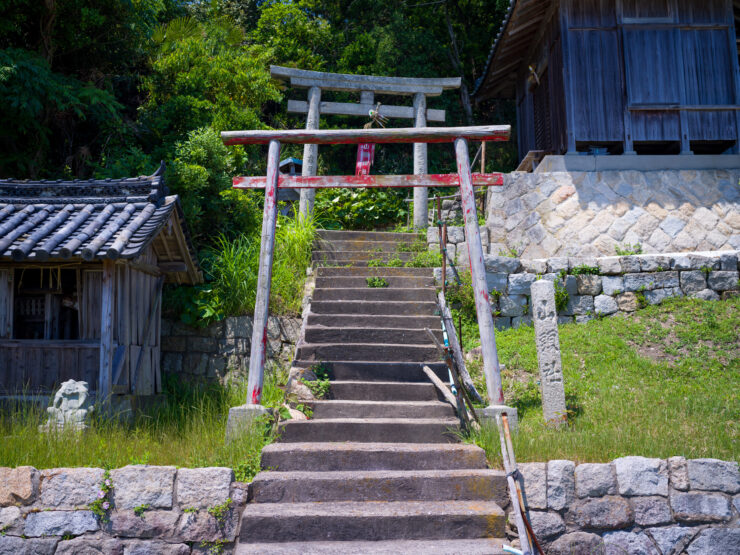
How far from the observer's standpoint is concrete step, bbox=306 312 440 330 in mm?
8398

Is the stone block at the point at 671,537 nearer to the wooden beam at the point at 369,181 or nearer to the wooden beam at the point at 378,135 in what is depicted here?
the wooden beam at the point at 369,181

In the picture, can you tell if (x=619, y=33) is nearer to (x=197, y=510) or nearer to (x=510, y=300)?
(x=510, y=300)

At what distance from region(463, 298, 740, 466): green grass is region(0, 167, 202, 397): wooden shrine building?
16.2 feet

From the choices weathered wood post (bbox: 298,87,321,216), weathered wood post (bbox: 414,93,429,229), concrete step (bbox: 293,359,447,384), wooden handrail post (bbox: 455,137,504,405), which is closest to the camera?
wooden handrail post (bbox: 455,137,504,405)

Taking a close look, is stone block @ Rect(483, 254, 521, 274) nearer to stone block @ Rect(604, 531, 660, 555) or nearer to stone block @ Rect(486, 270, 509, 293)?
stone block @ Rect(486, 270, 509, 293)

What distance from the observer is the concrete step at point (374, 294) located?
9250mm

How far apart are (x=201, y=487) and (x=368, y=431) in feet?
5.86

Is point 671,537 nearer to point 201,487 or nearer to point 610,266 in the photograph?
point 201,487

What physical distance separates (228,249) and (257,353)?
4400mm

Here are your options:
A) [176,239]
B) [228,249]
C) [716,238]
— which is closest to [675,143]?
[716,238]

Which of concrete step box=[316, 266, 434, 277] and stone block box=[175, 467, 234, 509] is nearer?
stone block box=[175, 467, 234, 509]

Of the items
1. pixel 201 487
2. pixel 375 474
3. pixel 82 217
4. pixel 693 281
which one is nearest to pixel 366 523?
pixel 375 474

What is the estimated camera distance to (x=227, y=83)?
14.7 m

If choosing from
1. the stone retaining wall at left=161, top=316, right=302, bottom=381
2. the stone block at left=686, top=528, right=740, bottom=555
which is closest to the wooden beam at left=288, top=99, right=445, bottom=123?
the stone retaining wall at left=161, top=316, right=302, bottom=381
